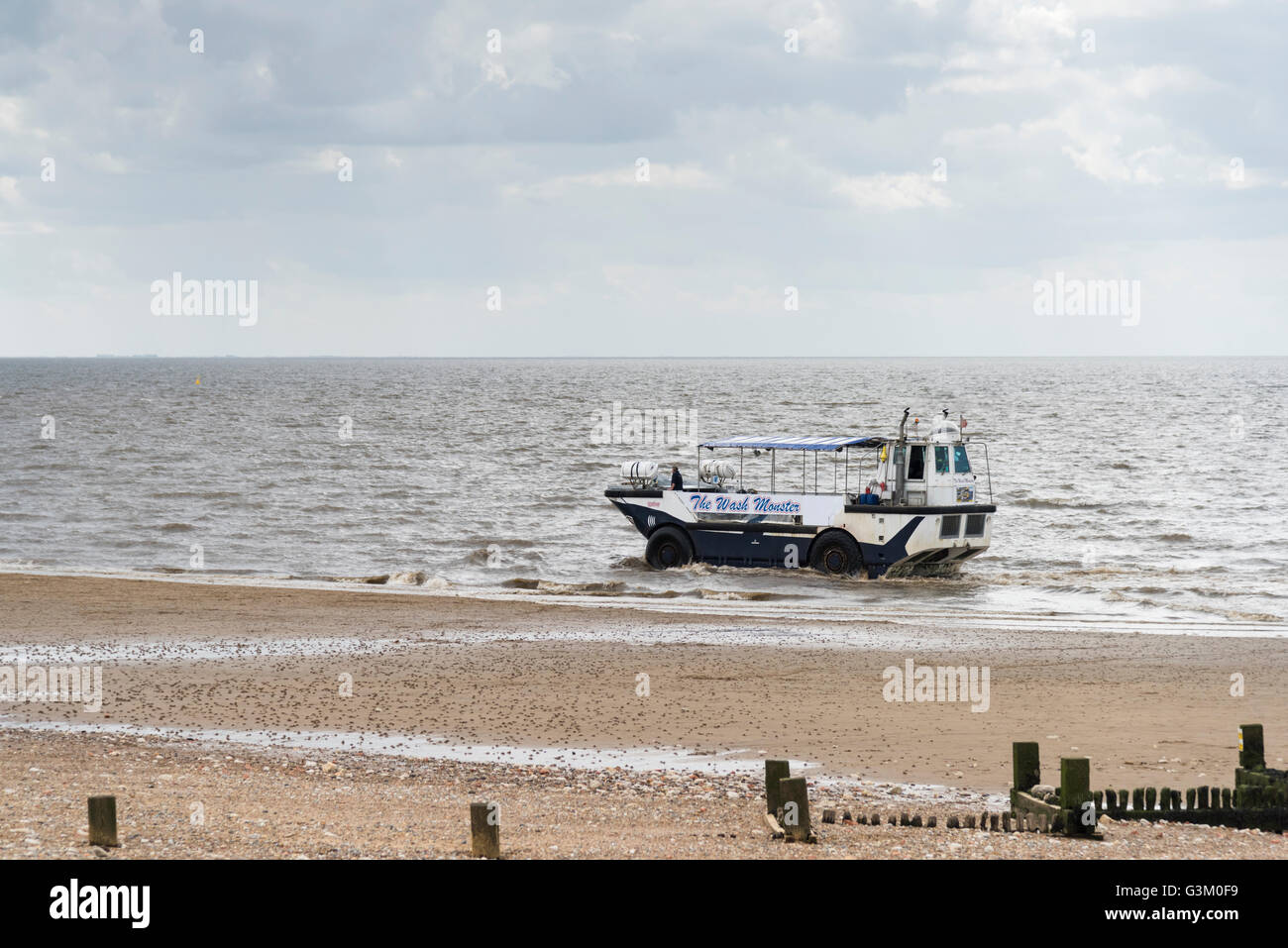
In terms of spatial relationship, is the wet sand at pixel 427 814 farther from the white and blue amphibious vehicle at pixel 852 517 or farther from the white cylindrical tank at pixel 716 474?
the white cylindrical tank at pixel 716 474

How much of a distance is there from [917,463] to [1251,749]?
21.1 metres

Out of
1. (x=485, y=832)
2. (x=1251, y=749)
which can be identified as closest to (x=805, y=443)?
(x=1251, y=749)

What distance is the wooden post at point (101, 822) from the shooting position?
10344 millimetres

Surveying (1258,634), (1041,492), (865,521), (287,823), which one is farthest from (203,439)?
(287,823)

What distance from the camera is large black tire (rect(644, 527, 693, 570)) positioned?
35844 mm

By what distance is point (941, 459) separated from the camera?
33781mm

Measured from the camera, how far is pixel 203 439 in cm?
8269

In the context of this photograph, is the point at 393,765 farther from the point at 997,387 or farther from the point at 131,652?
the point at 997,387

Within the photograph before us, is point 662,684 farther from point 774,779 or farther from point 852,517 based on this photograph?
point 852,517

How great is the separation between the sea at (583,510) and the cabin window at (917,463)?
105 inches

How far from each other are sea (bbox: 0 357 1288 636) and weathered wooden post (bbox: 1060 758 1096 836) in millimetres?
16777
